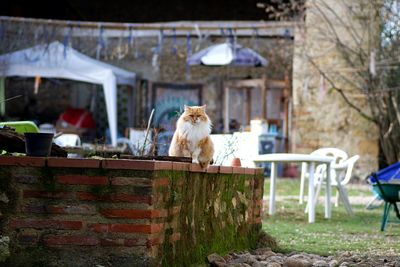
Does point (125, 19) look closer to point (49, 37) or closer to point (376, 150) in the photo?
point (49, 37)

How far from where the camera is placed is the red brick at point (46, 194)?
16.2 feet

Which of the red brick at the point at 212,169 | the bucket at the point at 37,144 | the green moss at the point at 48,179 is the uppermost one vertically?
the bucket at the point at 37,144

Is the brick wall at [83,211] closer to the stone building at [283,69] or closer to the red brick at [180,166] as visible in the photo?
the red brick at [180,166]

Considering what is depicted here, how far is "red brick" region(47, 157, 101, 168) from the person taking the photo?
16.1 feet

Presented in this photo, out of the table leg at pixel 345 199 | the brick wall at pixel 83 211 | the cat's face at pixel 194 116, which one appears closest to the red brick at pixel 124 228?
the brick wall at pixel 83 211

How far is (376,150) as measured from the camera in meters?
19.4

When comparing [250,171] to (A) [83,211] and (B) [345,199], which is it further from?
(B) [345,199]

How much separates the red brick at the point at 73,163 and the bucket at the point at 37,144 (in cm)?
21

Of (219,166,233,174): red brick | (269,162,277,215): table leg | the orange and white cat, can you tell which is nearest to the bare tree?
(269,162,277,215): table leg

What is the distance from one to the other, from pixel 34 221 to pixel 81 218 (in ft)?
0.85

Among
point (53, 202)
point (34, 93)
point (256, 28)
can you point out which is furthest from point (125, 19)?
point (53, 202)

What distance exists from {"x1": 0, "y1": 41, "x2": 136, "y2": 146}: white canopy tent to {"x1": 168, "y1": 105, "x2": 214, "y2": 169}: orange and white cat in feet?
38.9

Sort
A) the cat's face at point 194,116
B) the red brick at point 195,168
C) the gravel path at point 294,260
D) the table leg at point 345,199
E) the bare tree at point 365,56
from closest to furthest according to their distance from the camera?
the red brick at point 195,168
the gravel path at point 294,260
the cat's face at point 194,116
the table leg at point 345,199
the bare tree at point 365,56

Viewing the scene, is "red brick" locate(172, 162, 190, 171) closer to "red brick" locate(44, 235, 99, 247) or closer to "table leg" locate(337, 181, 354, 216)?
"red brick" locate(44, 235, 99, 247)
